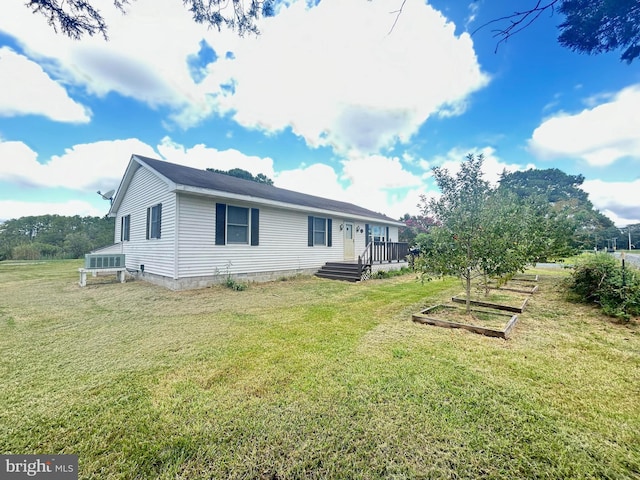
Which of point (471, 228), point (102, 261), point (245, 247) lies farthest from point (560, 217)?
point (102, 261)

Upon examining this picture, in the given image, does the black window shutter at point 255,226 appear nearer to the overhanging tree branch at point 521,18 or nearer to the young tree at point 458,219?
the young tree at point 458,219

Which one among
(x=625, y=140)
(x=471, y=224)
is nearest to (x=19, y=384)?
(x=471, y=224)

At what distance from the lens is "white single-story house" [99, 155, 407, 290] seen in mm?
7516

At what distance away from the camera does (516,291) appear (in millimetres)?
7305

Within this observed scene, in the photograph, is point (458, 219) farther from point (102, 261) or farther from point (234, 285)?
point (102, 261)

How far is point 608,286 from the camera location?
16.4 ft

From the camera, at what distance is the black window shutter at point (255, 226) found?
888 centimetres

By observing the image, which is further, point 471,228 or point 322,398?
point 471,228

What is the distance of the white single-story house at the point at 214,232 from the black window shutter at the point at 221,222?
3 cm

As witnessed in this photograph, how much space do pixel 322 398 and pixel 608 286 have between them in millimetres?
6504

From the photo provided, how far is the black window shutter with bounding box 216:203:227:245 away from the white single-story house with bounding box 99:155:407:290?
0.03m

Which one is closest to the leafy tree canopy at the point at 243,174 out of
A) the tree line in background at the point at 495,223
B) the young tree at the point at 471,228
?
the tree line in background at the point at 495,223

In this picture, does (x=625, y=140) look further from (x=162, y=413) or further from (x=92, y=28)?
(x=92, y=28)

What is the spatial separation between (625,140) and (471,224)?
5.55 metres
